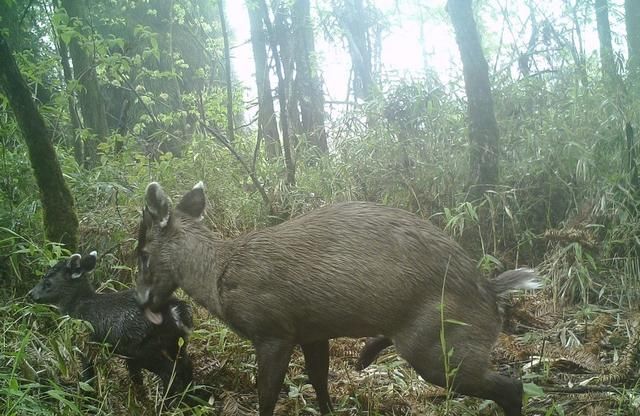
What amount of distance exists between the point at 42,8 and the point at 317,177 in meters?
3.75

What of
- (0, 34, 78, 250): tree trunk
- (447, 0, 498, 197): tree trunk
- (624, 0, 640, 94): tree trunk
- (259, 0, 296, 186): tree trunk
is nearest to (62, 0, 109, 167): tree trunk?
(259, 0, 296, 186): tree trunk

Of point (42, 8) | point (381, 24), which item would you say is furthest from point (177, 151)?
point (381, 24)

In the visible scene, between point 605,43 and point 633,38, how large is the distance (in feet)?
1.79

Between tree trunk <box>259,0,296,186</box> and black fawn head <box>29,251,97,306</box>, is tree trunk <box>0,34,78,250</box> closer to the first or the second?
black fawn head <box>29,251,97,306</box>

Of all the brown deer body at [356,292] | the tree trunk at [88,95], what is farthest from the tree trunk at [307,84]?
the brown deer body at [356,292]

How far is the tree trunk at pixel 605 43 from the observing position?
680 centimetres

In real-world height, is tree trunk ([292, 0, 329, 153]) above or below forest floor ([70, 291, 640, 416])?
above

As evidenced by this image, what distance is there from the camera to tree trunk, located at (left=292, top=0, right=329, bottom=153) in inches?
318

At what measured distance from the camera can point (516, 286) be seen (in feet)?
11.8

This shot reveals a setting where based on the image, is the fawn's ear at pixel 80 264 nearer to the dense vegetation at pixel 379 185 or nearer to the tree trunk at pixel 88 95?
the dense vegetation at pixel 379 185

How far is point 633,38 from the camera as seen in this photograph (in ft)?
23.1

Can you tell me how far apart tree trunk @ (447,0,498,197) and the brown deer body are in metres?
2.75

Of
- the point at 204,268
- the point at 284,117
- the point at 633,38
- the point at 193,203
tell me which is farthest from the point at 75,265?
the point at 633,38

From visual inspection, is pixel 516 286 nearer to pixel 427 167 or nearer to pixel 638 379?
pixel 638 379
